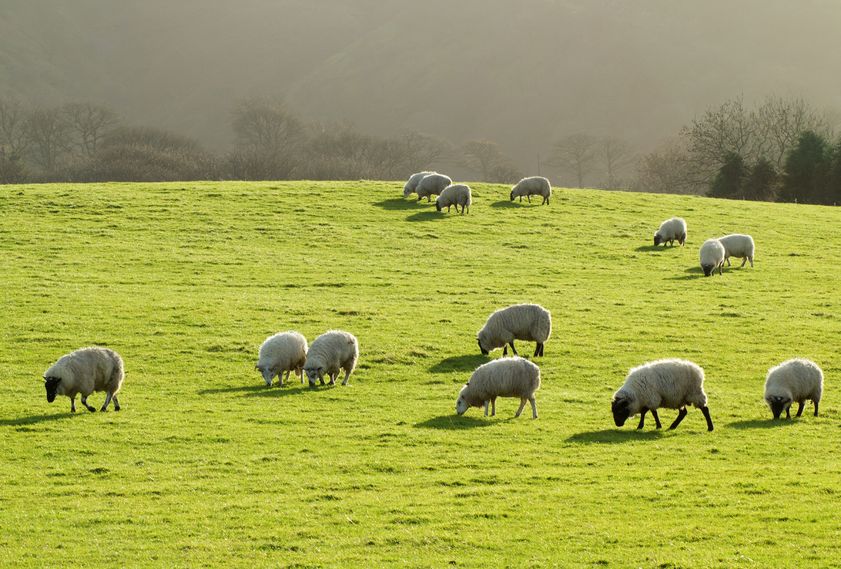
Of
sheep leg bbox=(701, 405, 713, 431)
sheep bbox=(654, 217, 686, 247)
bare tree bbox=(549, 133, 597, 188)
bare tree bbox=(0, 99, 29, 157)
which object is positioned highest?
bare tree bbox=(0, 99, 29, 157)

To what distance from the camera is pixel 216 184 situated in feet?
186

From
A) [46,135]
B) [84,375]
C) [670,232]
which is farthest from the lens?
[46,135]

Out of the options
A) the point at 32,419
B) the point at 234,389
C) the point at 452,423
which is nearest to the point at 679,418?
the point at 452,423

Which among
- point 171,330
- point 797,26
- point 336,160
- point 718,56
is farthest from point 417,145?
point 171,330

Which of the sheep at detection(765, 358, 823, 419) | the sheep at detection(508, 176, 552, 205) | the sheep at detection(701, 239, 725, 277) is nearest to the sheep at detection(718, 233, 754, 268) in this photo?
the sheep at detection(701, 239, 725, 277)

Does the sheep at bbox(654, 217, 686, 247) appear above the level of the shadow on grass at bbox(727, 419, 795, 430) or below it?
above

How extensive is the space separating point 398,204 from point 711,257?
1866cm

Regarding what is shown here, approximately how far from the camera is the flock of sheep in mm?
18578

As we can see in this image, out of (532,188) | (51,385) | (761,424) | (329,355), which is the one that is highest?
(532,188)

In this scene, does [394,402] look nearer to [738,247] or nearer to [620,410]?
[620,410]

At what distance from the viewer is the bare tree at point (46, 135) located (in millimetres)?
147375

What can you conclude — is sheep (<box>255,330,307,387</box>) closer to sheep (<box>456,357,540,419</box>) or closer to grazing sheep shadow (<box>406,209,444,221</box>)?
sheep (<box>456,357,540,419</box>)

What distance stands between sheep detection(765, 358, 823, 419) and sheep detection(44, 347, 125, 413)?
13.2 m

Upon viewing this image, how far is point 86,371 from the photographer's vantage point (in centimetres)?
2031
